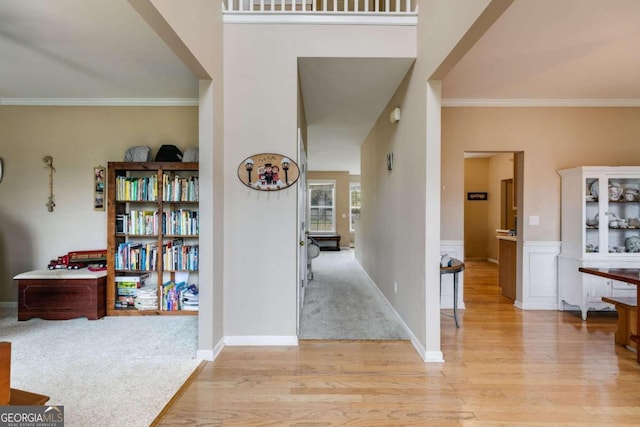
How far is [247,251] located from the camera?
8.73 ft

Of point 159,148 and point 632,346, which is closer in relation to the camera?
point 632,346

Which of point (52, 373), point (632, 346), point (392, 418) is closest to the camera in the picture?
point (392, 418)

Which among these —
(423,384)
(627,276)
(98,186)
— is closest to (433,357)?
(423,384)

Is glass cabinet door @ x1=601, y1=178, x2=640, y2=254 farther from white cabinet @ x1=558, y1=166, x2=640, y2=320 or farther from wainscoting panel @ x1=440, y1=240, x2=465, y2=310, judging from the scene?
wainscoting panel @ x1=440, y1=240, x2=465, y2=310

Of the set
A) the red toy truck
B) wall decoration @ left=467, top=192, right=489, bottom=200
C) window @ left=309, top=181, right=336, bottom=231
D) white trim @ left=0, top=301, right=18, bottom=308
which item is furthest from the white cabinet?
white trim @ left=0, top=301, right=18, bottom=308

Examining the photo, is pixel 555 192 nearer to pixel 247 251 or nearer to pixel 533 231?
pixel 533 231

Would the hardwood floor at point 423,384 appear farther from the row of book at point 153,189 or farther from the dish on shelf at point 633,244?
the row of book at point 153,189

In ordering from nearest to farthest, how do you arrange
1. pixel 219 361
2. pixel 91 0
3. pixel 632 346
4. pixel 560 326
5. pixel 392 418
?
1. pixel 392 418
2. pixel 91 0
3. pixel 219 361
4. pixel 632 346
5. pixel 560 326

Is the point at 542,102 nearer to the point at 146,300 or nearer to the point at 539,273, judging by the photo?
the point at 539,273

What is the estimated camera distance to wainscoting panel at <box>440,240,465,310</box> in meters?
3.71

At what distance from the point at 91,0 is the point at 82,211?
263 centimetres

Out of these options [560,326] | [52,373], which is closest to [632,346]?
[560,326]

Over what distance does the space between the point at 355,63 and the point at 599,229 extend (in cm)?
344

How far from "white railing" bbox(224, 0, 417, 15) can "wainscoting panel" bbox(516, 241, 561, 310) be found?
10.4 feet
